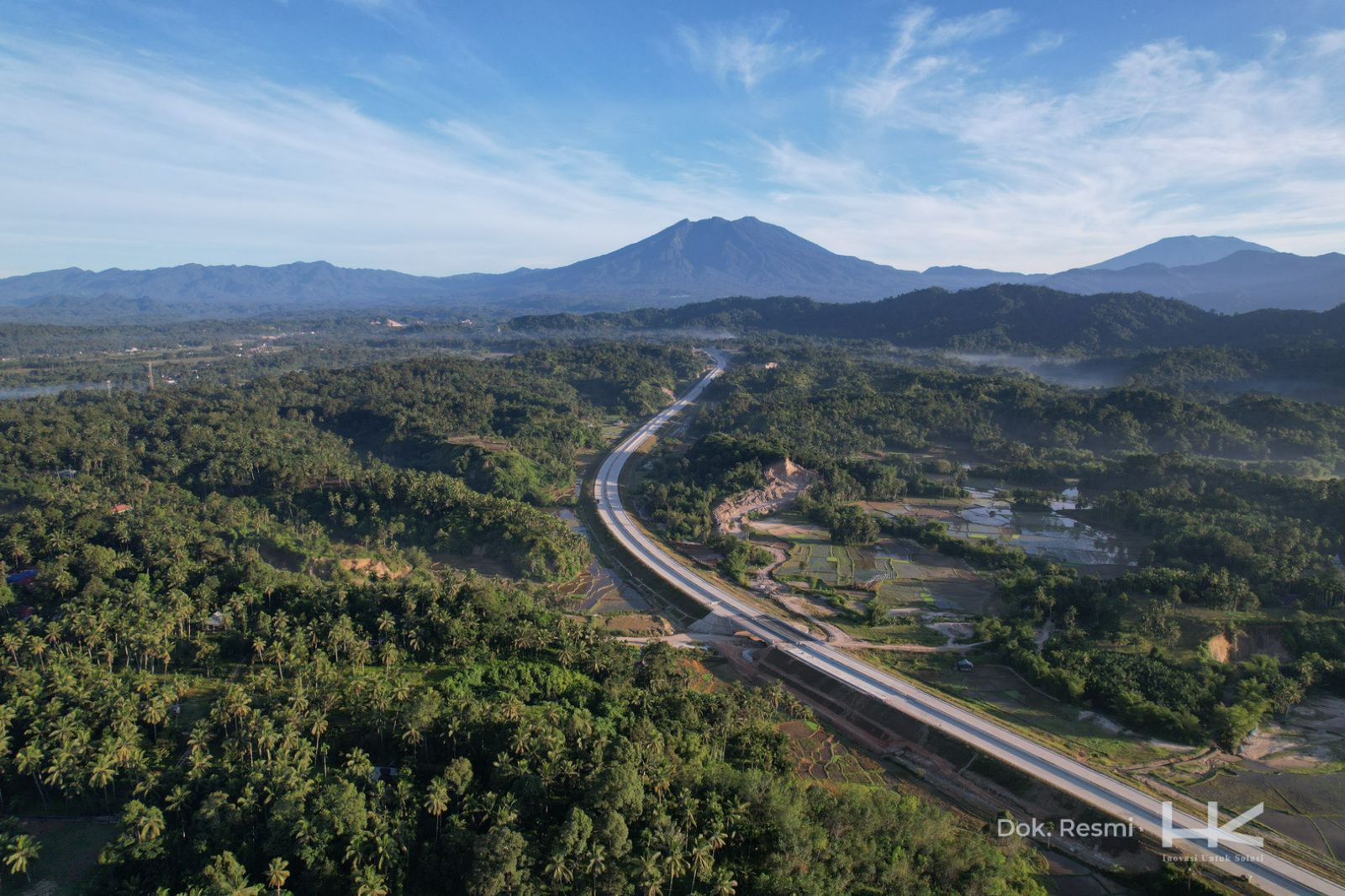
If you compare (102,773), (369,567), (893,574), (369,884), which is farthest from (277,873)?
(893,574)

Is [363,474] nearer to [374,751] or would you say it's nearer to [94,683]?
[94,683]

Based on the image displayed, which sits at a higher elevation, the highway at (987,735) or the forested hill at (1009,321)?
the forested hill at (1009,321)

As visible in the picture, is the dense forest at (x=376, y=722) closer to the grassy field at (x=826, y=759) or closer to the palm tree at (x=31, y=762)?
the palm tree at (x=31, y=762)

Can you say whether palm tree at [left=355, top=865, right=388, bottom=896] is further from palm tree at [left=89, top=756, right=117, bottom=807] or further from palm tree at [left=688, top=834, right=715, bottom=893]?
palm tree at [left=89, top=756, right=117, bottom=807]

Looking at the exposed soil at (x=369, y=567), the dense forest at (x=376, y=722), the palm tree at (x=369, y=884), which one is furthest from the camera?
the exposed soil at (x=369, y=567)

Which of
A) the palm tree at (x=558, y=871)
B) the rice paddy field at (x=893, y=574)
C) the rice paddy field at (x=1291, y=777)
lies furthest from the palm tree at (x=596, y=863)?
the rice paddy field at (x=893, y=574)

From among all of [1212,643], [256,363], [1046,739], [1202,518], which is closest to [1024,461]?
[1202,518]
